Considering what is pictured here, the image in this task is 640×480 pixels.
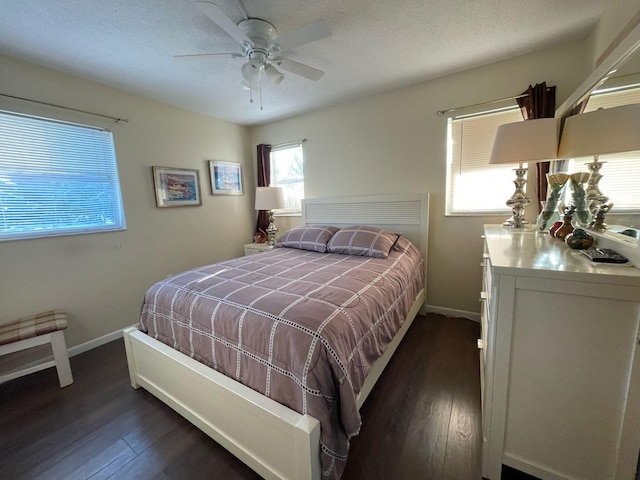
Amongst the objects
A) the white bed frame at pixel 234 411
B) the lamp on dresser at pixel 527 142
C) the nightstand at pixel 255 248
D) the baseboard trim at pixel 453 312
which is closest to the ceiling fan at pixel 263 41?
the lamp on dresser at pixel 527 142

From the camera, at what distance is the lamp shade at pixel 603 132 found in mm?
1029

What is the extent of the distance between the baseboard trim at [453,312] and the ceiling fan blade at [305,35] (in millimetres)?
2674

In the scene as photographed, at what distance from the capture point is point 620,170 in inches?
43.9

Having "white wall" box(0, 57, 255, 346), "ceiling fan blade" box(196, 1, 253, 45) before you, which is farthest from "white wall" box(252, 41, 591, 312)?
"ceiling fan blade" box(196, 1, 253, 45)

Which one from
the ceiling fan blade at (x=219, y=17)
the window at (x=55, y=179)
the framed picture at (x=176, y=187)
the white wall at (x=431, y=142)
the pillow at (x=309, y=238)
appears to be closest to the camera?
the ceiling fan blade at (x=219, y=17)

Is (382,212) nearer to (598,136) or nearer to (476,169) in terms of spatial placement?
(476,169)

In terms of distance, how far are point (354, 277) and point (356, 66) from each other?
185cm

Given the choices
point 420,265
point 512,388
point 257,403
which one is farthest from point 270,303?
point 420,265

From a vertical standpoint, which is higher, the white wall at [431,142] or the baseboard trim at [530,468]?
the white wall at [431,142]

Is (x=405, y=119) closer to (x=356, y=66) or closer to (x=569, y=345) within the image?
(x=356, y=66)

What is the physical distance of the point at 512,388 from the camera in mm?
1061

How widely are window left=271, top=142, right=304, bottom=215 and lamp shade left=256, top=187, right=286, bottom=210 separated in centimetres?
20

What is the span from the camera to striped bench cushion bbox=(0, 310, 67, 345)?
1.71 m

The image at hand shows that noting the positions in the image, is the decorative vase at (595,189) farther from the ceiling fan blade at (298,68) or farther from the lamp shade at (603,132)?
the ceiling fan blade at (298,68)
